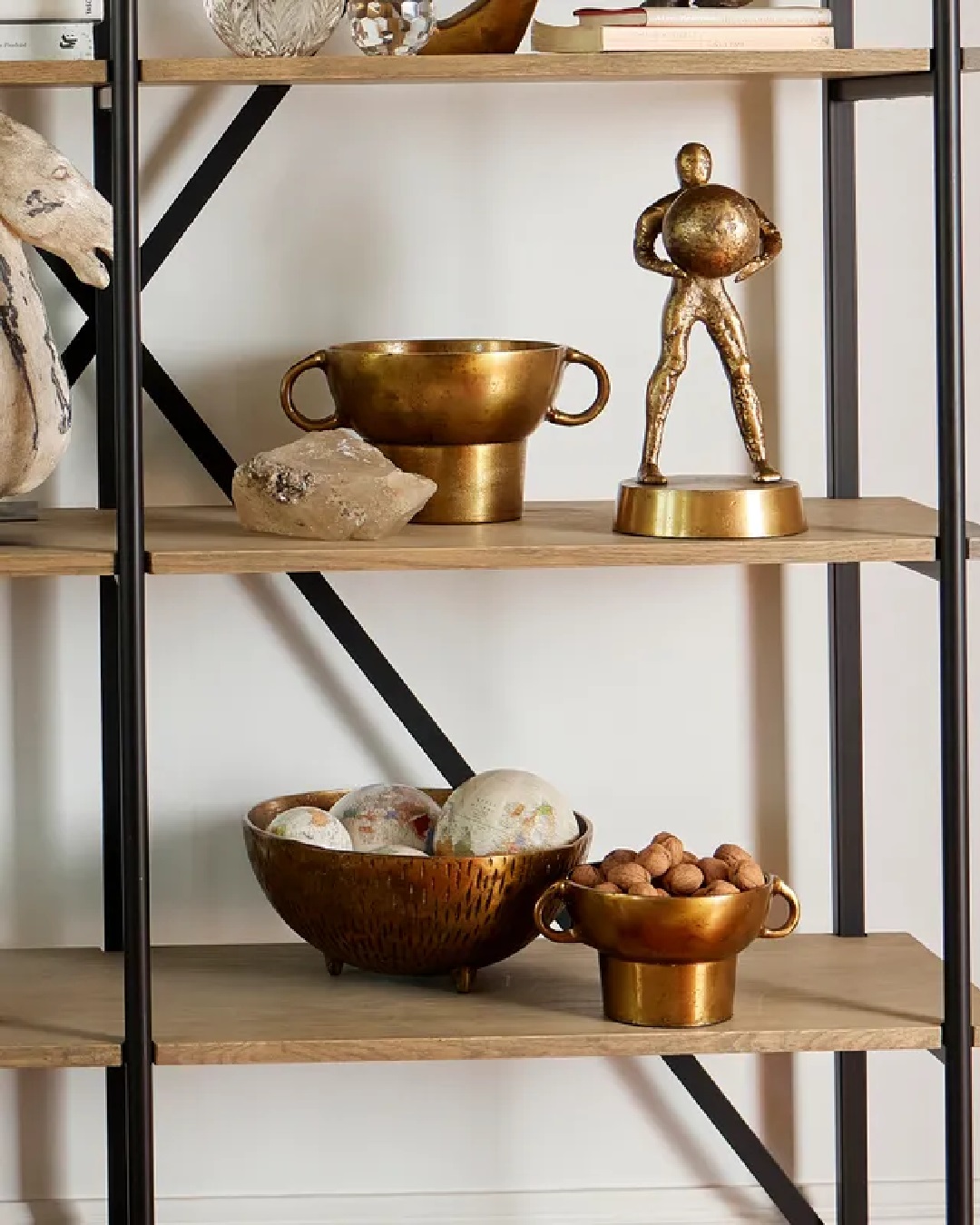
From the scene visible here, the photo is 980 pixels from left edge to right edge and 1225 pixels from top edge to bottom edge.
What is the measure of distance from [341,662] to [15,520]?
1.20 ft

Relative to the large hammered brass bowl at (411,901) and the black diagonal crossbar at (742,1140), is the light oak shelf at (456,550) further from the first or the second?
the black diagonal crossbar at (742,1140)

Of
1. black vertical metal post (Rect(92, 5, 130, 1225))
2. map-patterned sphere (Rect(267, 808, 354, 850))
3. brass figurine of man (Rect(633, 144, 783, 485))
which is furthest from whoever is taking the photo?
black vertical metal post (Rect(92, 5, 130, 1225))

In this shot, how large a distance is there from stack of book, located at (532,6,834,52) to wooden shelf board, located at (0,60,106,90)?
378 mm

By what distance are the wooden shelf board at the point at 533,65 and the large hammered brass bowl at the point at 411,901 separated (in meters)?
0.65

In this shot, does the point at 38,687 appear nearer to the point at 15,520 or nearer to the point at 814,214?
the point at 15,520

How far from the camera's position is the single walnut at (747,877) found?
1.56 metres

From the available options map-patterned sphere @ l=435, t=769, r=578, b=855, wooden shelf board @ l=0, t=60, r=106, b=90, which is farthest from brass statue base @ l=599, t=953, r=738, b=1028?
wooden shelf board @ l=0, t=60, r=106, b=90

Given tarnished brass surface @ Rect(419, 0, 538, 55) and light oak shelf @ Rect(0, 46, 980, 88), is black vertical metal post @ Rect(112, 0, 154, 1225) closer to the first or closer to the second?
light oak shelf @ Rect(0, 46, 980, 88)

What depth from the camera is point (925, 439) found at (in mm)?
1899

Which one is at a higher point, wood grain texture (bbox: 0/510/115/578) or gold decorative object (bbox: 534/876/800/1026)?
wood grain texture (bbox: 0/510/115/578)

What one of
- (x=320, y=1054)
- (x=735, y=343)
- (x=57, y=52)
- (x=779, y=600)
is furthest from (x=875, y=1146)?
(x=57, y=52)

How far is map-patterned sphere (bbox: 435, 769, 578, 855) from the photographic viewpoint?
1624 mm

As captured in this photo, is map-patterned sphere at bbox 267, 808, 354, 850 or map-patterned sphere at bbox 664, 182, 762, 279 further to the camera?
map-patterned sphere at bbox 267, 808, 354, 850

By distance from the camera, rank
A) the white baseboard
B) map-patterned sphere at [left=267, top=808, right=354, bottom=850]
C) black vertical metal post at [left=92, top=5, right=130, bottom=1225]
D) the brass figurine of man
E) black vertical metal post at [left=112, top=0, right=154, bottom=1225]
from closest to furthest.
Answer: black vertical metal post at [left=112, top=0, right=154, bottom=1225]
the brass figurine of man
map-patterned sphere at [left=267, top=808, right=354, bottom=850]
black vertical metal post at [left=92, top=5, right=130, bottom=1225]
the white baseboard
